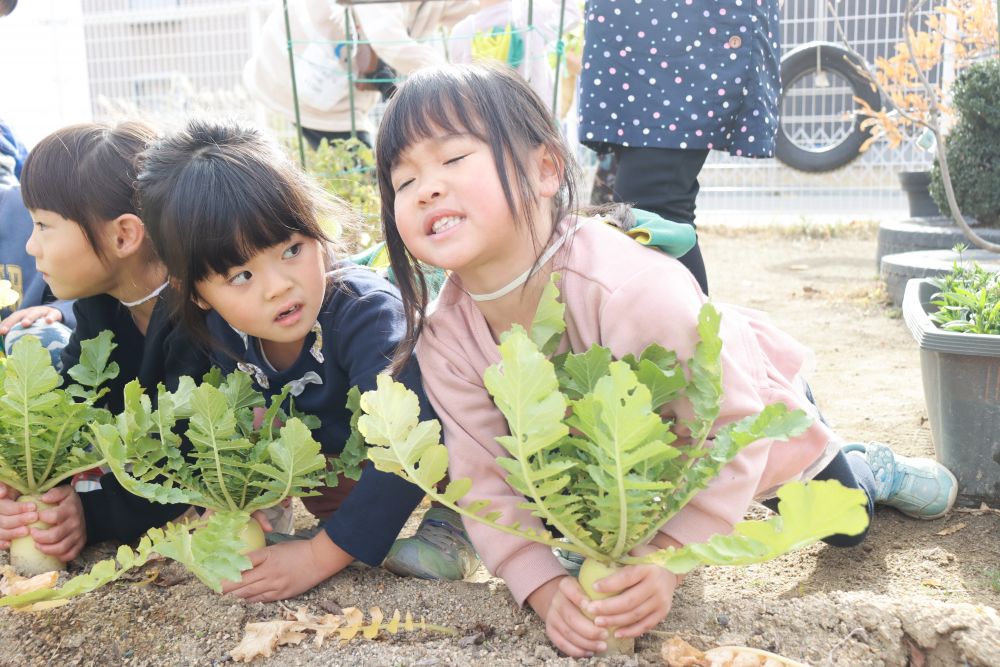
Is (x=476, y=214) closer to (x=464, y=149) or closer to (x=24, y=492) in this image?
(x=464, y=149)

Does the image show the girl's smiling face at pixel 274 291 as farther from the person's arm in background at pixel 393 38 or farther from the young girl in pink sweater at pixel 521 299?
the person's arm in background at pixel 393 38

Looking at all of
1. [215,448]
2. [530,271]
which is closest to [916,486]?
[530,271]

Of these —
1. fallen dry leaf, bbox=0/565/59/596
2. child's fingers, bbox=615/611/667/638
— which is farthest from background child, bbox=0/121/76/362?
child's fingers, bbox=615/611/667/638

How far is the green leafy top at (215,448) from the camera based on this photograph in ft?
4.93

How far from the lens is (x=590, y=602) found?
133 cm

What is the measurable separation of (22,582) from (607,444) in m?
1.21

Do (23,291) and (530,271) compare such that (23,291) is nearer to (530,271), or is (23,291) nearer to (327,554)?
(327,554)

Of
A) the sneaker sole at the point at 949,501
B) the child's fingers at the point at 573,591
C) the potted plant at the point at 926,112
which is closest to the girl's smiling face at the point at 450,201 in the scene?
the child's fingers at the point at 573,591


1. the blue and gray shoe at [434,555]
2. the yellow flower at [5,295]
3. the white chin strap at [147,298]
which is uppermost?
the yellow flower at [5,295]

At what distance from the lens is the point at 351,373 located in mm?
1793

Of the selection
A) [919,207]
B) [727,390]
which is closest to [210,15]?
[919,207]

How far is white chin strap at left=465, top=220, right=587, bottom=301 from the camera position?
60.9 inches

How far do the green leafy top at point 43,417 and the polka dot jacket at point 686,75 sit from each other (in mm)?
1410

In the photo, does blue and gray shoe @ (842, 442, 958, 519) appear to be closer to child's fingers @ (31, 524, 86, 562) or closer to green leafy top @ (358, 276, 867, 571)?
green leafy top @ (358, 276, 867, 571)
